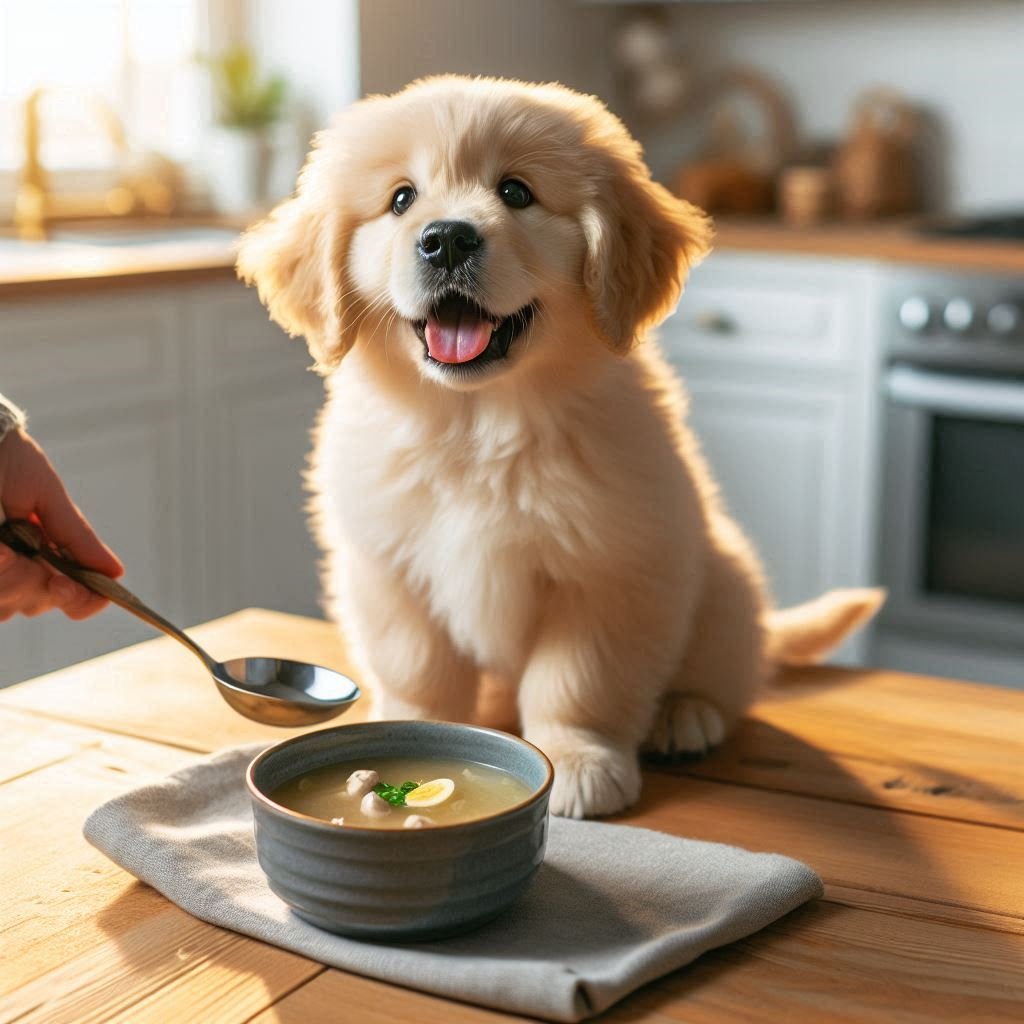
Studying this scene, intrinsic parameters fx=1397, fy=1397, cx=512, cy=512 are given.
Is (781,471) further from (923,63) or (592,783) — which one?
(592,783)

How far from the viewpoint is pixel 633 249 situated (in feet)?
3.72

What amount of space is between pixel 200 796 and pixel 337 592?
0.38m

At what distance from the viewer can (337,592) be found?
127cm

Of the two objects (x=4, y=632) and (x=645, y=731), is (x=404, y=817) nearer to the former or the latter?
(x=645, y=731)

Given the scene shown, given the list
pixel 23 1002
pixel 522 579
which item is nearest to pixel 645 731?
pixel 522 579

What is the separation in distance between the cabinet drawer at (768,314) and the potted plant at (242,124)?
1081 mm

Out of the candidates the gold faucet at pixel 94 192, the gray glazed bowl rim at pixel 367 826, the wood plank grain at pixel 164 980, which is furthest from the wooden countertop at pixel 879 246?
the wood plank grain at pixel 164 980

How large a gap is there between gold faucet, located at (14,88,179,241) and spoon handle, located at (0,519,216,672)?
229 centimetres

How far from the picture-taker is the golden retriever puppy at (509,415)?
3.53 ft

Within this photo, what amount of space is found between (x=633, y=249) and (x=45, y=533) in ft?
1.68

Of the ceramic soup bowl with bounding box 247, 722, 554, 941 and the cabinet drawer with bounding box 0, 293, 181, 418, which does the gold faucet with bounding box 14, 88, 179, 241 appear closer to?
the cabinet drawer with bounding box 0, 293, 181, 418

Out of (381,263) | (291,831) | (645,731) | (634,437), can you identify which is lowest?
(645,731)

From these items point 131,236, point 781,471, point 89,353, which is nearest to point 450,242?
point 89,353

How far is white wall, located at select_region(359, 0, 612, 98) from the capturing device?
3363 millimetres
